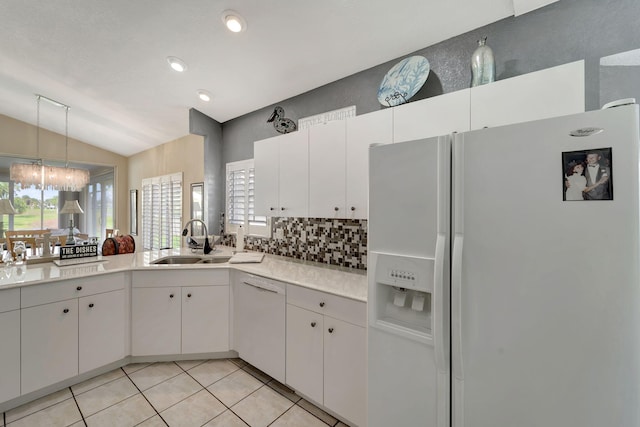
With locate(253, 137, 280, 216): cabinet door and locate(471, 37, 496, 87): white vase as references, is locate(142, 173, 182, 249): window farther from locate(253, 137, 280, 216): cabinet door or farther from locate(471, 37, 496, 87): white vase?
locate(471, 37, 496, 87): white vase

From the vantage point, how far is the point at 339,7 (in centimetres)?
167

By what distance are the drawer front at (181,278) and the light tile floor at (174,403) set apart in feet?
2.43

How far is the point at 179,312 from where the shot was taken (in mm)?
2328

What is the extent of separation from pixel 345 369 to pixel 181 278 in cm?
162

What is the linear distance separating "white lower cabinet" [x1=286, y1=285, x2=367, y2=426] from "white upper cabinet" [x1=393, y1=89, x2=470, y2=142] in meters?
1.10

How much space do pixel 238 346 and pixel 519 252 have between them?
7.49ft

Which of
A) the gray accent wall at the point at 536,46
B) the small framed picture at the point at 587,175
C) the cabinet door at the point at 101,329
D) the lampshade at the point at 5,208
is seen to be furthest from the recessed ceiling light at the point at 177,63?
the lampshade at the point at 5,208

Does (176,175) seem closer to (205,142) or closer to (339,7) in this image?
(205,142)

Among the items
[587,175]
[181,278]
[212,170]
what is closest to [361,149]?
[587,175]

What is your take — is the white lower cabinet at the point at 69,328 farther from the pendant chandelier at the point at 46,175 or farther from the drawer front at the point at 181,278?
the pendant chandelier at the point at 46,175

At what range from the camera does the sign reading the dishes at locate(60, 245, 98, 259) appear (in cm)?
237

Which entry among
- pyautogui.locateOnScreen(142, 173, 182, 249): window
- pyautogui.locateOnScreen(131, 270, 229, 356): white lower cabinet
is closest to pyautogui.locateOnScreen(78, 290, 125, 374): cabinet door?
pyautogui.locateOnScreen(131, 270, 229, 356): white lower cabinet

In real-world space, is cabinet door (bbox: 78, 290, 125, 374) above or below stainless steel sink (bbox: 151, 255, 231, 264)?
below

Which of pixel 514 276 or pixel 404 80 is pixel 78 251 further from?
pixel 514 276
